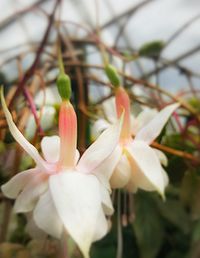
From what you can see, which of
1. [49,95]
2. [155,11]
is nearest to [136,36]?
[155,11]

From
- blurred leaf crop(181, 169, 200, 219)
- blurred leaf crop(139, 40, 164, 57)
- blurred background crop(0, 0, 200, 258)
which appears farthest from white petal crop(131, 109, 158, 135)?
blurred leaf crop(139, 40, 164, 57)

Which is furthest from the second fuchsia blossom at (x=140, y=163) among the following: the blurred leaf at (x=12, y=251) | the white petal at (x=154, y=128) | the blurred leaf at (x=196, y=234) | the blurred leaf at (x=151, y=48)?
the blurred leaf at (x=151, y=48)

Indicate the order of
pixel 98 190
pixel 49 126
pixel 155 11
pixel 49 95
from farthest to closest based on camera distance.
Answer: pixel 155 11 < pixel 49 95 < pixel 49 126 < pixel 98 190

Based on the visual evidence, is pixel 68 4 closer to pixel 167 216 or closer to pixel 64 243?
pixel 167 216

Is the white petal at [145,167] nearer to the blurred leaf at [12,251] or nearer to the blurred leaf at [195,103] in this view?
the blurred leaf at [12,251]

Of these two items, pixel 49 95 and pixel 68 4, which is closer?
pixel 49 95

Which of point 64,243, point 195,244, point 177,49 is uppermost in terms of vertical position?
point 177,49

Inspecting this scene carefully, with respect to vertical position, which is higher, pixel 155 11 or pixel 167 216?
pixel 155 11

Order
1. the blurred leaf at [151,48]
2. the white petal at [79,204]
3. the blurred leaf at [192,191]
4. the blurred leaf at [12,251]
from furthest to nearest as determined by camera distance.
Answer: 1. the blurred leaf at [151,48]
2. the blurred leaf at [192,191]
3. the blurred leaf at [12,251]
4. the white petal at [79,204]
